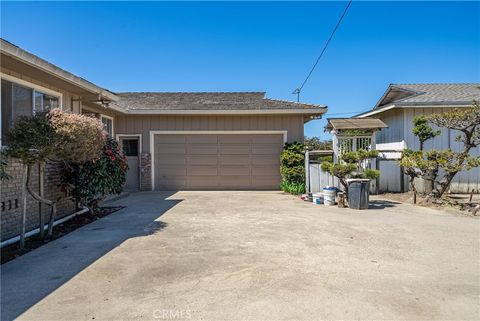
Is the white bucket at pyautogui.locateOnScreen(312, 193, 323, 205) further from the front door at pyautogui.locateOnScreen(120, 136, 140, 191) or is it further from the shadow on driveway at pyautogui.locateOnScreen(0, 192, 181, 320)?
the front door at pyautogui.locateOnScreen(120, 136, 140, 191)

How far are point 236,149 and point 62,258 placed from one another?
27.7ft

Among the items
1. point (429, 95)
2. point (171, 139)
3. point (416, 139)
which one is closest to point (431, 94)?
point (429, 95)

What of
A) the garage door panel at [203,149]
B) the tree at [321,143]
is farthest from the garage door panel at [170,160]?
the tree at [321,143]

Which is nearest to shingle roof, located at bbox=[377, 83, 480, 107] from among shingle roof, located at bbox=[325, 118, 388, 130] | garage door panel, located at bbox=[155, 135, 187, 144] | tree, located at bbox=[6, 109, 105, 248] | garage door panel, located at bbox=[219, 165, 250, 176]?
shingle roof, located at bbox=[325, 118, 388, 130]

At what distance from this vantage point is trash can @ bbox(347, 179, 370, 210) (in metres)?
8.02

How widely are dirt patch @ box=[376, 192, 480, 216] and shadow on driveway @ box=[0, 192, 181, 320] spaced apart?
23.3 ft

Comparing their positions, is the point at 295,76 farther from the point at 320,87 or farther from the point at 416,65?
the point at 416,65

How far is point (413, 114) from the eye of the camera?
10.9 metres

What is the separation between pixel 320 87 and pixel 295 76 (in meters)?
1.79

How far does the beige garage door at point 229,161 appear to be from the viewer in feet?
39.6

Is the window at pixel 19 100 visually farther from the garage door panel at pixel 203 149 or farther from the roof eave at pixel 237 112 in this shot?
the garage door panel at pixel 203 149

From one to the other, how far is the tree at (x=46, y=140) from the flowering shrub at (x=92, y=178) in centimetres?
97

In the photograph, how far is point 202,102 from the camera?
42.4 ft

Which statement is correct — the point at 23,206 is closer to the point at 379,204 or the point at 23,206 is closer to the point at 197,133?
the point at 197,133
